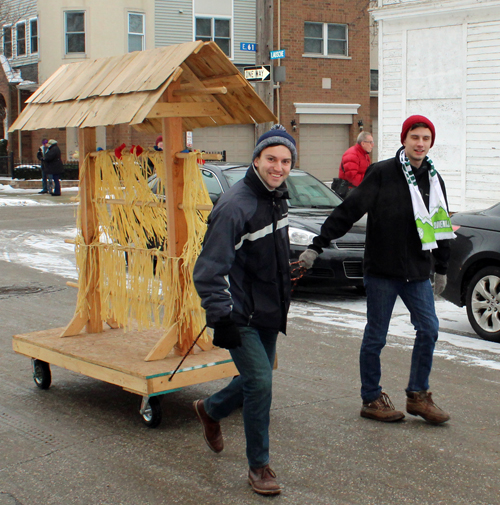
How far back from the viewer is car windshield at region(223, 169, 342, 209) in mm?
10859

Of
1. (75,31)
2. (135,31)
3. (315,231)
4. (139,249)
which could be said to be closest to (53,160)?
(75,31)

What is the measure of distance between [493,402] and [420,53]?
11.4 metres

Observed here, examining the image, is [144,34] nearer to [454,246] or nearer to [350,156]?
[350,156]

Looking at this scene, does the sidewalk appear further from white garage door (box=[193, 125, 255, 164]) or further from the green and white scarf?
white garage door (box=[193, 125, 255, 164])

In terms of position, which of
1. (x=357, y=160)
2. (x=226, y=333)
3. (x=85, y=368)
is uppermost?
(x=357, y=160)

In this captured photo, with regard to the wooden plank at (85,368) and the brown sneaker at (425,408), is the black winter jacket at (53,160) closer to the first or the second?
the wooden plank at (85,368)

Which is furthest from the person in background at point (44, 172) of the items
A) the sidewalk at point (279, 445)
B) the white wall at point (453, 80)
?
the sidewalk at point (279, 445)

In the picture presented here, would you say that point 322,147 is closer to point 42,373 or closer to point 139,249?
point 42,373

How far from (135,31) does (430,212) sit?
30254mm

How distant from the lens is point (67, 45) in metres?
33.5

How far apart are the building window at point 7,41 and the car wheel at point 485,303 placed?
32.5 m

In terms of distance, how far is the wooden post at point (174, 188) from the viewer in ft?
17.5

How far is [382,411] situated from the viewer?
205 inches

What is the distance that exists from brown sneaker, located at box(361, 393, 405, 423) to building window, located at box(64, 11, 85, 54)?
30542 millimetres
